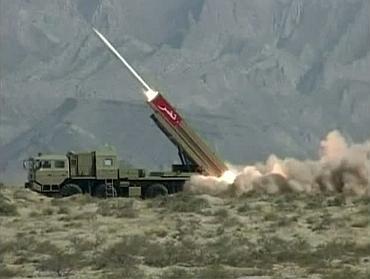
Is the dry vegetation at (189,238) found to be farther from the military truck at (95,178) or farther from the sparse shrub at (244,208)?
the military truck at (95,178)

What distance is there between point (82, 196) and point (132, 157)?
4148 inches

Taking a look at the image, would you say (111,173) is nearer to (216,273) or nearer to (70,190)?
(70,190)

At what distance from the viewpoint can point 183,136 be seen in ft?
127

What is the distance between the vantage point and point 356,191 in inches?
1448

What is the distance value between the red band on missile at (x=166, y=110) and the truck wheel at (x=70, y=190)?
4323 mm

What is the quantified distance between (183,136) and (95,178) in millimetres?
3988

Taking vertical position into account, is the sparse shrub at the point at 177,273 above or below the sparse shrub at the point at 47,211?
below

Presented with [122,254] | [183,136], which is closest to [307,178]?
[183,136]

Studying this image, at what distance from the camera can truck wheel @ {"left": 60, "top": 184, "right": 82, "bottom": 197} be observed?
39.5 meters

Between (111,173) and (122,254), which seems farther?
(111,173)

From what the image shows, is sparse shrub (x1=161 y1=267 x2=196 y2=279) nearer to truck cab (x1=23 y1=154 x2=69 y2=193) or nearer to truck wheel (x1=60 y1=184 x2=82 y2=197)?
truck wheel (x1=60 y1=184 x2=82 y2=197)

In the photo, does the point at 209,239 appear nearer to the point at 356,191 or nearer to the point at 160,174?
the point at 356,191

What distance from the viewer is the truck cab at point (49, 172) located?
131 feet

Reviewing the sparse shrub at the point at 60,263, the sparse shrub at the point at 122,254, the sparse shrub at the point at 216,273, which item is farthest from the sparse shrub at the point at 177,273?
the sparse shrub at the point at 60,263
